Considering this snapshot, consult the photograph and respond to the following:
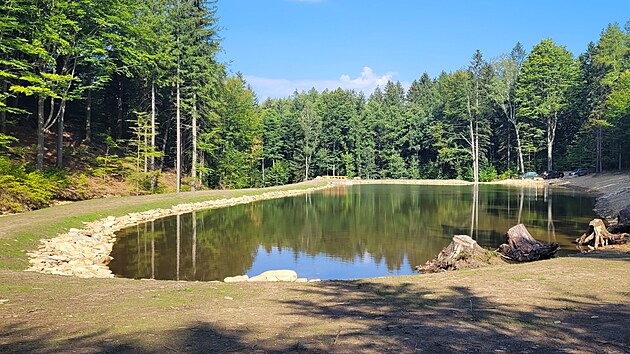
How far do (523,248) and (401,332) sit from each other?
9.74 metres

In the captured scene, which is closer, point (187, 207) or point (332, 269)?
point (332, 269)

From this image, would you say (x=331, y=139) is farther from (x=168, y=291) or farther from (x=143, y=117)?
(x=168, y=291)

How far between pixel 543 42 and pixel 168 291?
6691 centimetres

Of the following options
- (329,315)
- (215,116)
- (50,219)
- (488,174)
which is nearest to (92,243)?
(50,219)

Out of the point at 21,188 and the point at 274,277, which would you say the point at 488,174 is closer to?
the point at 21,188

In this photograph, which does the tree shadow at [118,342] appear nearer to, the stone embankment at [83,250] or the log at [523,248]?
the stone embankment at [83,250]

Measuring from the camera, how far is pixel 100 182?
1204 inches

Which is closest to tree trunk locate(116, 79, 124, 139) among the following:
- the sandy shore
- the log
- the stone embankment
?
the stone embankment

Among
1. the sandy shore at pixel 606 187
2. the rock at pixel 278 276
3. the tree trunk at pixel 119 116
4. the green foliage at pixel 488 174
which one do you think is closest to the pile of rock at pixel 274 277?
the rock at pixel 278 276

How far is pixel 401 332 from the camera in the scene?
4.99 meters

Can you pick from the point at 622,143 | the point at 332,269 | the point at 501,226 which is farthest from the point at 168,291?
the point at 622,143

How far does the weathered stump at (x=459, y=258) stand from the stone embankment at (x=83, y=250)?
29.3ft

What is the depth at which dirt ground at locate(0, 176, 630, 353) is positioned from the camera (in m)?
4.59

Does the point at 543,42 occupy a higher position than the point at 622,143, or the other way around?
the point at 543,42
